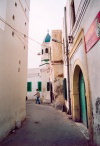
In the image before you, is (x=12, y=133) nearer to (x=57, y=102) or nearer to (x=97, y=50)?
(x=97, y=50)

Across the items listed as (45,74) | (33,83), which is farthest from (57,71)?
(33,83)

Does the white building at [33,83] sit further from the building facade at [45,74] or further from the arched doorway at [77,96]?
the arched doorway at [77,96]

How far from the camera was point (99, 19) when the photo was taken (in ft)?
8.64

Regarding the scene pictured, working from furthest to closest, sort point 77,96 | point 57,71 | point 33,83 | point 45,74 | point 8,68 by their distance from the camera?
point 33,83 < point 45,74 < point 57,71 < point 77,96 < point 8,68

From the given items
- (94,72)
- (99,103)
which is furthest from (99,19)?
(99,103)

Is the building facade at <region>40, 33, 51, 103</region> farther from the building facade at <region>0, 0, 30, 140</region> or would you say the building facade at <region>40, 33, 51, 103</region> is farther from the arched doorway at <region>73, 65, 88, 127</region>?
the building facade at <region>0, 0, 30, 140</region>

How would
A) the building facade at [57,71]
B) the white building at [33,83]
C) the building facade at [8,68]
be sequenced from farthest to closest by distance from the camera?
the white building at [33,83] < the building facade at [57,71] < the building facade at [8,68]

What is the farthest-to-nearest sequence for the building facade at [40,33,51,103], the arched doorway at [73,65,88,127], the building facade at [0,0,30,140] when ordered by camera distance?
1. the building facade at [40,33,51,103]
2. the arched doorway at [73,65,88,127]
3. the building facade at [0,0,30,140]

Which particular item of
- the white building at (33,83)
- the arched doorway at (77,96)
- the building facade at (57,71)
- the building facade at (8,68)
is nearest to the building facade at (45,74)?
the white building at (33,83)

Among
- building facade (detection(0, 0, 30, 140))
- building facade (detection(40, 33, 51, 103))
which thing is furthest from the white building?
Result: building facade (detection(0, 0, 30, 140))

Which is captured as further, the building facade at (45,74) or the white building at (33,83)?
the white building at (33,83)

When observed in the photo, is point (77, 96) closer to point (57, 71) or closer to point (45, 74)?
point (57, 71)

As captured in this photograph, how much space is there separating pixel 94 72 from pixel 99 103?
82 cm

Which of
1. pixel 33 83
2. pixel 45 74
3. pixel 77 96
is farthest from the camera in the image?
pixel 33 83
